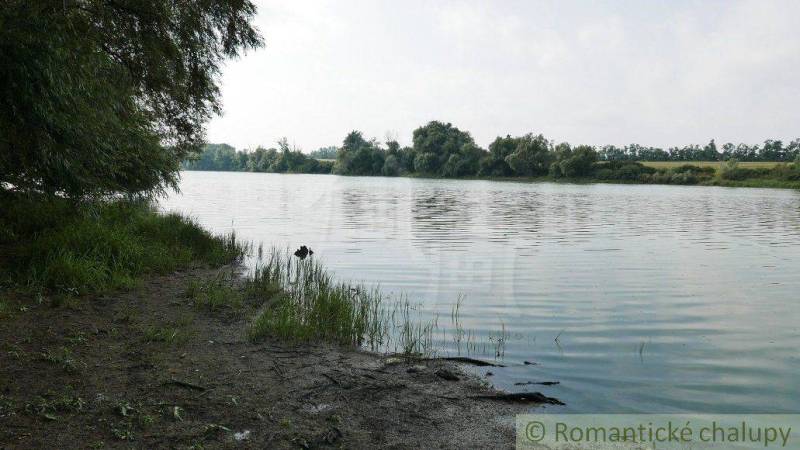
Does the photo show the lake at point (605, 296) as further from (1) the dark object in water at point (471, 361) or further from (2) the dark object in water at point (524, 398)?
(1) the dark object in water at point (471, 361)

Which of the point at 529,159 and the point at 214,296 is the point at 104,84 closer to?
the point at 214,296

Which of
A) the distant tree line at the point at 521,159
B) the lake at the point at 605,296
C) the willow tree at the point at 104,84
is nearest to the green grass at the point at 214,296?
the willow tree at the point at 104,84

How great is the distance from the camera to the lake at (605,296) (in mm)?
8438

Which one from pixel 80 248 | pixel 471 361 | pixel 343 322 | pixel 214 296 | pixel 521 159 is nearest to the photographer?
pixel 471 361

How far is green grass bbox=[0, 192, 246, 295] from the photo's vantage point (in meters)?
10.8

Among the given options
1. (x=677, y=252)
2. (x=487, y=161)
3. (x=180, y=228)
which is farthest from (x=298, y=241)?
(x=487, y=161)

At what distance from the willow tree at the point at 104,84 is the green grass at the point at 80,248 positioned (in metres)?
1.17

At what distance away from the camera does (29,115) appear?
Result: 26.6 feet

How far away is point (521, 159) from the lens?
12975 cm

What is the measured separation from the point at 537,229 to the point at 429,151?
121568 mm

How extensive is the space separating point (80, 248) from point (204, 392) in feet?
23.8

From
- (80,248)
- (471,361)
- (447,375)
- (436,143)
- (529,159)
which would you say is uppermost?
(436,143)

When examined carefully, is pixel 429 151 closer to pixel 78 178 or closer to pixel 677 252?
pixel 677 252

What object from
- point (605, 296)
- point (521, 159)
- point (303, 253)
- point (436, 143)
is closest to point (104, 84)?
point (303, 253)
